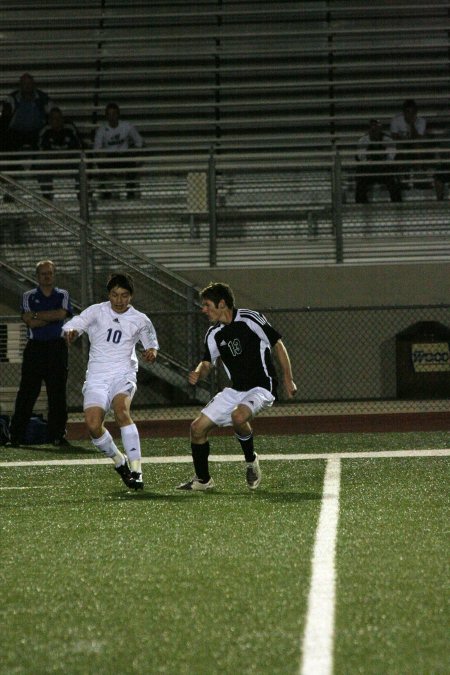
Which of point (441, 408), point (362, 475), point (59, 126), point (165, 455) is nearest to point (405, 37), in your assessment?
point (59, 126)

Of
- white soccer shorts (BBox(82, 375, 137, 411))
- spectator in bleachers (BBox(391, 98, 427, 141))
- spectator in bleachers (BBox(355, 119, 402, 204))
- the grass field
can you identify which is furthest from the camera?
spectator in bleachers (BBox(391, 98, 427, 141))

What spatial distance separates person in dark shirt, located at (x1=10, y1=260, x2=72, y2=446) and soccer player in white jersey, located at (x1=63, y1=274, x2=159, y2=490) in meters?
3.53

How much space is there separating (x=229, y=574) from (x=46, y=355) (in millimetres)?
7789

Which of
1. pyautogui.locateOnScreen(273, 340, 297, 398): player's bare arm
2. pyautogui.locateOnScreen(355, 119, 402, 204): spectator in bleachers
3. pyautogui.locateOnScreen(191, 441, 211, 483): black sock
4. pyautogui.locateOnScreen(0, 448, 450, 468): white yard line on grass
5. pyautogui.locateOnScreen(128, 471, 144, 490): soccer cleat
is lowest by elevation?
pyautogui.locateOnScreen(0, 448, 450, 468): white yard line on grass

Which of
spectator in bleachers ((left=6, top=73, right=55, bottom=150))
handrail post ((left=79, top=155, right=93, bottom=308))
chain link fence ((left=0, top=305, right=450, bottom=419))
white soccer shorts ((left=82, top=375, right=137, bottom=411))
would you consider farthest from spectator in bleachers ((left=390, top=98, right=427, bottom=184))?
white soccer shorts ((left=82, top=375, right=137, bottom=411))

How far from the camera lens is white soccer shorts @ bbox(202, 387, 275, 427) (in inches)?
361

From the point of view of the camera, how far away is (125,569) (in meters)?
6.09

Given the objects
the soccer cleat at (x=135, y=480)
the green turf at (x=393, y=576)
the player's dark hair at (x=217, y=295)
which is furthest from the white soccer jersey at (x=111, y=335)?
the green turf at (x=393, y=576)

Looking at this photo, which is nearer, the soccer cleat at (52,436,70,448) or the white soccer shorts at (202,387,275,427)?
the white soccer shorts at (202,387,275,427)

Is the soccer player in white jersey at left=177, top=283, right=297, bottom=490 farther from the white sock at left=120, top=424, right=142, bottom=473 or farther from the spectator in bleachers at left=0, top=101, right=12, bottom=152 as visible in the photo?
the spectator in bleachers at left=0, top=101, right=12, bottom=152

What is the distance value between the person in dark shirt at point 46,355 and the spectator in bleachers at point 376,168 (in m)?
6.25

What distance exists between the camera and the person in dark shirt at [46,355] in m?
13.1

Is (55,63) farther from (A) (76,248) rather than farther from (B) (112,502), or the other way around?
(B) (112,502)

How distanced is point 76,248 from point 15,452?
4885 mm
